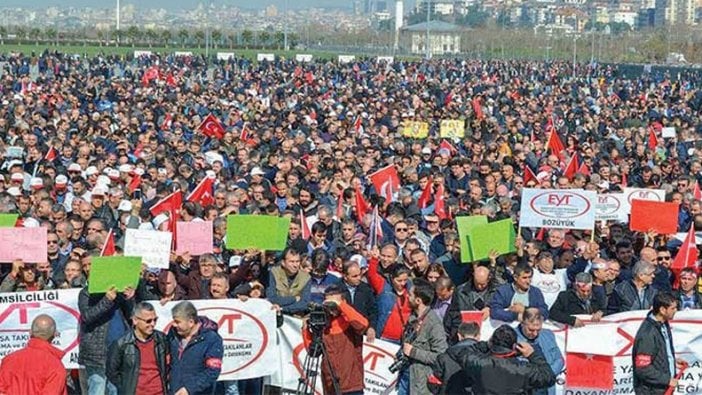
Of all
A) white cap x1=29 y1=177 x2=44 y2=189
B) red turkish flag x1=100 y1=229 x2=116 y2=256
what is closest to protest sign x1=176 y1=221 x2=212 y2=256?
red turkish flag x1=100 y1=229 x2=116 y2=256

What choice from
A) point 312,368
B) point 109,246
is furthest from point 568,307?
point 109,246

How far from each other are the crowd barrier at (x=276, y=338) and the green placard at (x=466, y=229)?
57.5 inches

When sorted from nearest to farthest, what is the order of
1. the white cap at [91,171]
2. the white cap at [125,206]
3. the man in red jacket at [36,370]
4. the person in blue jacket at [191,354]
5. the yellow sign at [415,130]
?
the man in red jacket at [36,370] → the person in blue jacket at [191,354] → the white cap at [125,206] → the white cap at [91,171] → the yellow sign at [415,130]

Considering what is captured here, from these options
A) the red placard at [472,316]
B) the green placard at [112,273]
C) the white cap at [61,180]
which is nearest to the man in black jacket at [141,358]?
the green placard at [112,273]

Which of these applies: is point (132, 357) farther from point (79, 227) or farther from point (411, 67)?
point (411, 67)

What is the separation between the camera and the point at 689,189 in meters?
19.5

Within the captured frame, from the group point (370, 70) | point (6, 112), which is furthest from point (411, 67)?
point (6, 112)

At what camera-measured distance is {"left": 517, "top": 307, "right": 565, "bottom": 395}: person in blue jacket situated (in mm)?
10742

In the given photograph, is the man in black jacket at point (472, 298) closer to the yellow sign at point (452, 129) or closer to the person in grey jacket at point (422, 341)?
the person in grey jacket at point (422, 341)

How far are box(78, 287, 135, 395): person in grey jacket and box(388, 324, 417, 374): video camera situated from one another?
2048 mm

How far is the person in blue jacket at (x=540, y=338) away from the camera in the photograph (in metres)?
10.7

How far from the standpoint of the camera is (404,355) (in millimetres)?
11250

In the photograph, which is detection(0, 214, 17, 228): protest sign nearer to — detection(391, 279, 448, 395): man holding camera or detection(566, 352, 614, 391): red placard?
detection(391, 279, 448, 395): man holding camera

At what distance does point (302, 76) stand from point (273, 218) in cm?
4671
